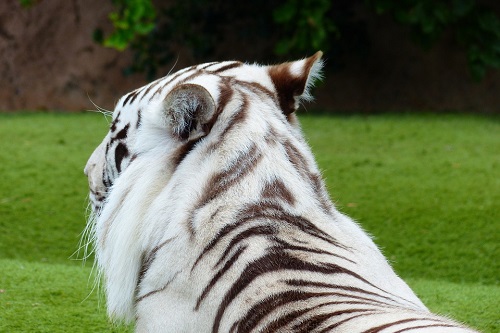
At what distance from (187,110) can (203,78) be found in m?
0.16

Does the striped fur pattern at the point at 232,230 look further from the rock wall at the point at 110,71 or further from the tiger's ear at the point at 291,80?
the rock wall at the point at 110,71

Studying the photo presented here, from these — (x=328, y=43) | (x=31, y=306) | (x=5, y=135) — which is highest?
(x=328, y=43)

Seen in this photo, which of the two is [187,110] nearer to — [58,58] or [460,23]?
[460,23]

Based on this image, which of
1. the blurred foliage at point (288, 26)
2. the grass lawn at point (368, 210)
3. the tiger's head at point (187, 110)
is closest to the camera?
the tiger's head at point (187, 110)

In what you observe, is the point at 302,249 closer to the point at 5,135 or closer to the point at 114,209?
the point at 114,209

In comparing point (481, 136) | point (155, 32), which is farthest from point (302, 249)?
point (155, 32)

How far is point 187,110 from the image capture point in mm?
1578

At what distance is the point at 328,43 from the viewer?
6.78 metres

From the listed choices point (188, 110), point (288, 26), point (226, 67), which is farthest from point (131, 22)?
point (188, 110)

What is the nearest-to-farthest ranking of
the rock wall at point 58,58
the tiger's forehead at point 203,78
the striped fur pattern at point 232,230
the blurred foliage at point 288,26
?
the striped fur pattern at point 232,230, the tiger's forehead at point 203,78, the blurred foliage at point 288,26, the rock wall at point 58,58

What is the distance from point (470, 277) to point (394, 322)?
2256 millimetres

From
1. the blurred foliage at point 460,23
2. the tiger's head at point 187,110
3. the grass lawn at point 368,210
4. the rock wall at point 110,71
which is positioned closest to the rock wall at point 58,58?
the rock wall at point 110,71

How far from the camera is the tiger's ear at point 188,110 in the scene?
1.55m

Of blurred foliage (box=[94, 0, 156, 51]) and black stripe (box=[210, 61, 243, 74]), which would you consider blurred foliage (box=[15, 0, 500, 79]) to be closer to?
blurred foliage (box=[94, 0, 156, 51])
